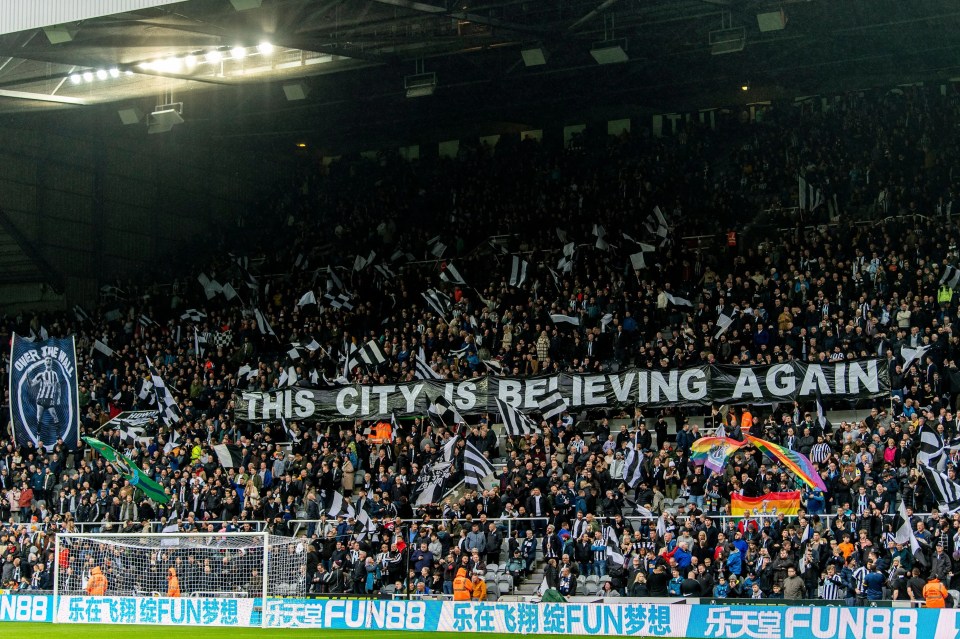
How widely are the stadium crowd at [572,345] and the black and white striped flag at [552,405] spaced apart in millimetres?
325

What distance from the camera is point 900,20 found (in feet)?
133

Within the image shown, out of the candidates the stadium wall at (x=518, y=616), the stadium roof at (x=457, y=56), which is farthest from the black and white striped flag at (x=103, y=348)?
the stadium wall at (x=518, y=616)

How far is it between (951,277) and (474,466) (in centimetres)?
1226

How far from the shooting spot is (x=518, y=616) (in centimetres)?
2495

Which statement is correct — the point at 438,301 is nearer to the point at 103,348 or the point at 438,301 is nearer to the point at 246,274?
the point at 246,274

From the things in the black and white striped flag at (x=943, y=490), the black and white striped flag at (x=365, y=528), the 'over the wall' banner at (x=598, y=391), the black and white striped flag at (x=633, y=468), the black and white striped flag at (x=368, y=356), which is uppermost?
the black and white striped flag at (x=368, y=356)

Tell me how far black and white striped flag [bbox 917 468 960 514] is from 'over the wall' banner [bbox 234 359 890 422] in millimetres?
3923

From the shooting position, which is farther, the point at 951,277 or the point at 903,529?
the point at 951,277

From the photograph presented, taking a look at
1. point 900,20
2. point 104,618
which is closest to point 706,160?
point 900,20

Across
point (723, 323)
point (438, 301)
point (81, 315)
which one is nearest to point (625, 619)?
point (723, 323)

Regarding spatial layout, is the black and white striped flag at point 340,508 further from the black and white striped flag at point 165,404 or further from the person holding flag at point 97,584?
the black and white striped flag at point 165,404

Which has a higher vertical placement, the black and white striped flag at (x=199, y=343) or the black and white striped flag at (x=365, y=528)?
the black and white striped flag at (x=199, y=343)

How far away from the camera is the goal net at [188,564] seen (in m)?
30.3

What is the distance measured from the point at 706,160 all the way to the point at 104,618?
25.0m
